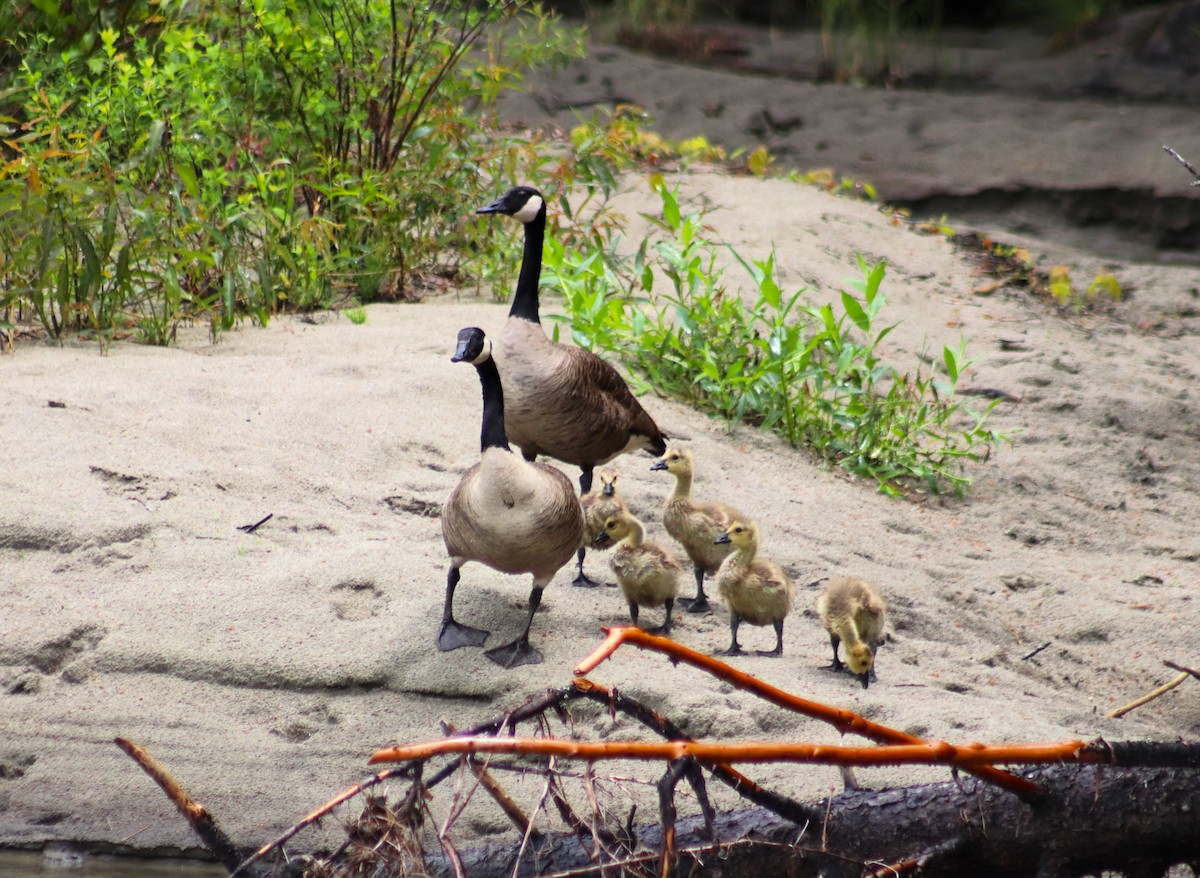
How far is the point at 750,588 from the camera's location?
436 cm

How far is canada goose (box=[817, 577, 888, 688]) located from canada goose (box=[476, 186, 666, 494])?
134 cm

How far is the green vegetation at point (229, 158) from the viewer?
627 cm

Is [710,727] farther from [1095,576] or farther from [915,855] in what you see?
[1095,576]

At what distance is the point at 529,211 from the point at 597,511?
1.46m

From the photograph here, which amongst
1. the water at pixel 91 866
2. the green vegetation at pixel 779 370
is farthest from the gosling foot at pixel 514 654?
the green vegetation at pixel 779 370

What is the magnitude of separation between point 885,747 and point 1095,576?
3476 mm

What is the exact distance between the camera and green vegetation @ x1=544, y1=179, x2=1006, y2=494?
21.2ft

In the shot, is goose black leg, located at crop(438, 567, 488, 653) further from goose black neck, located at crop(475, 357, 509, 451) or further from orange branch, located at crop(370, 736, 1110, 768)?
orange branch, located at crop(370, 736, 1110, 768)

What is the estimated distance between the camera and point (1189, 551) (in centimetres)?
595

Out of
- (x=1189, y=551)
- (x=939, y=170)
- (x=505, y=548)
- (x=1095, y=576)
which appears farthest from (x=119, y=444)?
(x=939, y=170)

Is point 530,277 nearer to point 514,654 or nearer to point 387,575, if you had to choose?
point 387,575

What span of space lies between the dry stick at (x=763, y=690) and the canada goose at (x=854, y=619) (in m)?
1.33

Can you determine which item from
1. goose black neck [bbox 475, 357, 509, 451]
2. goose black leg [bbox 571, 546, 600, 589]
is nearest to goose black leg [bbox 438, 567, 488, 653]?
goose black neck [bbox 475, 357, 509, 451]

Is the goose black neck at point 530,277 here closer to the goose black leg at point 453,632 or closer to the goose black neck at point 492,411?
the goose black neck at point 492,411
